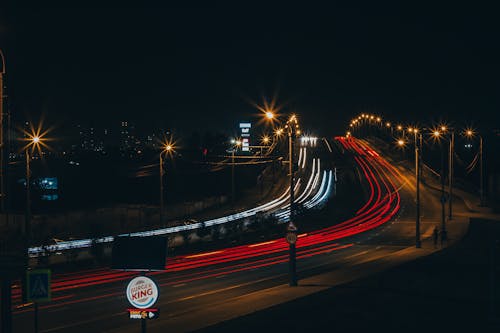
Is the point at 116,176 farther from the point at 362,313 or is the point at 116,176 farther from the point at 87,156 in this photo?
the point at 362,313

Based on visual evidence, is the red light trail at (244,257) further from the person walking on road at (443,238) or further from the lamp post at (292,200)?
the person walking on road at (443,238)

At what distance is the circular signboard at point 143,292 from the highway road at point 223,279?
20.9 feet

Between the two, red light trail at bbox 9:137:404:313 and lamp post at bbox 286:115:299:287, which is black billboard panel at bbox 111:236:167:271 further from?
lamp post at bbox 286:115:299:287

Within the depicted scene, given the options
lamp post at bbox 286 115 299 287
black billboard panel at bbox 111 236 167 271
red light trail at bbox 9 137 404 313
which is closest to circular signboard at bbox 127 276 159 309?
black billboard panel at bbox 111 236 167 271

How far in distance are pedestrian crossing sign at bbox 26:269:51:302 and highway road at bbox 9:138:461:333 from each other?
6934 mm

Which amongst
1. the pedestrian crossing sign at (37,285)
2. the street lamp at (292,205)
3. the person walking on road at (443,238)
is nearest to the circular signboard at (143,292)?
the pedestrian crossing sign at (37,285)

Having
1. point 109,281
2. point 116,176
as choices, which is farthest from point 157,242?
point 116,176

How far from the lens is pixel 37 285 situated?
13.2 m

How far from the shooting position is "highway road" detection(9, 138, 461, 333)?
22.2m

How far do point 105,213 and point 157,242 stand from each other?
159 feet

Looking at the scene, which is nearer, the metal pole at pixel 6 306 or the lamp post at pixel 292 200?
the metal pole at pixel 6 306

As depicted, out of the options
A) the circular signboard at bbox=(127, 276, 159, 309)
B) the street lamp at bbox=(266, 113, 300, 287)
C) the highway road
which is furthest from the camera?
the street lamp at bbox=(266, 113, 300, 287)

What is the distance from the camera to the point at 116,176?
381 ft

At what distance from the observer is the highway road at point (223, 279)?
2219 cm
